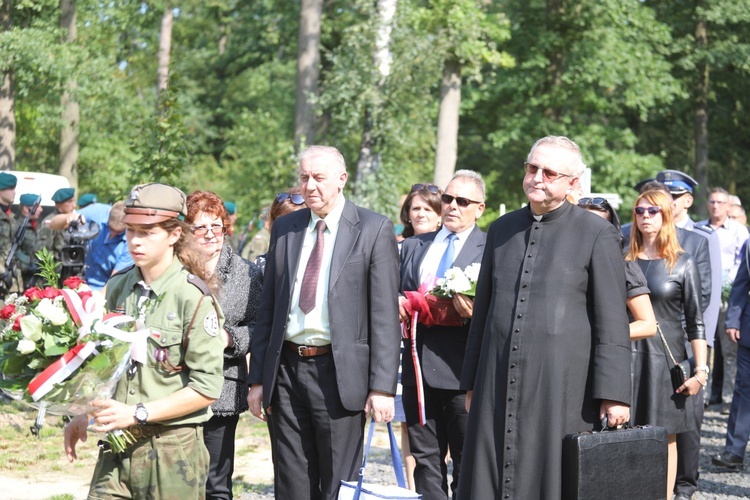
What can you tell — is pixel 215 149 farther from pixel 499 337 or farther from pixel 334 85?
pixel 499 337

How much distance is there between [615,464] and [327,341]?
4.98 feet

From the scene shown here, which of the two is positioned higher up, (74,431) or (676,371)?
(676,371)

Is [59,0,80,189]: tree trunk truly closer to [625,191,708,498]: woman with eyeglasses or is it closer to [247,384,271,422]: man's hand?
[625,191,708,498]: woman with eyeglasses

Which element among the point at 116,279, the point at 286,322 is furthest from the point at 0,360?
the point at 286,322

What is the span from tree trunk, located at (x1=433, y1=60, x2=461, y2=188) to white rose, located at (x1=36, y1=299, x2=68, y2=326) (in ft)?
53.9

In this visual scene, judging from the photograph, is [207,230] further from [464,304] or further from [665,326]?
[665,326]

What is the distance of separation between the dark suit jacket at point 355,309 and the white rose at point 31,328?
1.54m

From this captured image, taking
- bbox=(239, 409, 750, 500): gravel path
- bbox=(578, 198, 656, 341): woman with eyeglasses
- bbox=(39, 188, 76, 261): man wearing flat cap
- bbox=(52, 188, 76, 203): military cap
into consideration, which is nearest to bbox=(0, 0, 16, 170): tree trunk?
bbox=(39, 188, 76, 261): man wearing flat cap

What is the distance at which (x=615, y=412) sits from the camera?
4.43 meters

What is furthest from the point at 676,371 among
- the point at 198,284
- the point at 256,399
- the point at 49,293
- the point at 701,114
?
the point at 701,114

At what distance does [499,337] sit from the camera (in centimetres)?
458

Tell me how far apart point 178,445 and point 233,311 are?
65.3 inches

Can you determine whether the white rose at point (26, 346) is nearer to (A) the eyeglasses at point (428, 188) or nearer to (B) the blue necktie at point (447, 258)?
(B) the blue necktie at point (447, 258)

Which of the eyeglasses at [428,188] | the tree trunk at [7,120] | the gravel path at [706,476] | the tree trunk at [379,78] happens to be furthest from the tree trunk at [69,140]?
the eyeglasses at [428,188]
